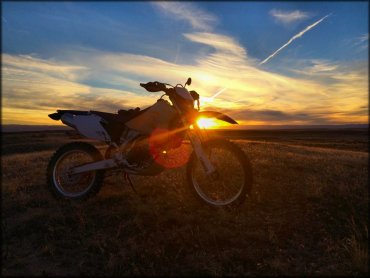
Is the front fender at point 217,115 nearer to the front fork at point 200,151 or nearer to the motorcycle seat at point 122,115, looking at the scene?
the front fork at point 200,151

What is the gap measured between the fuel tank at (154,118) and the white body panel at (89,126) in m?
0.81

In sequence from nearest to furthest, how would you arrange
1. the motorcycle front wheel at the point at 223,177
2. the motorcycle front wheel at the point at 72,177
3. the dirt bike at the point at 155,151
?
the motorcycle front wheel at the point at 223,177 < the dirt bike at the point at 155,151 < the motorcycle front wheel at the point at 72,177

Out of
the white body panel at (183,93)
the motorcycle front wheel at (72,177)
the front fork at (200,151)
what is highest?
the white body panel at (183,93)

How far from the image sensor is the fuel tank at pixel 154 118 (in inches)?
256

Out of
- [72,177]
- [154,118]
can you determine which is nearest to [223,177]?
[154,118]

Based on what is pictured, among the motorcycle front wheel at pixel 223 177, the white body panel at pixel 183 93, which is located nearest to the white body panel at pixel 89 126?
the white body panel at pixel 183 93

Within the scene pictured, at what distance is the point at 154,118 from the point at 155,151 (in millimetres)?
624

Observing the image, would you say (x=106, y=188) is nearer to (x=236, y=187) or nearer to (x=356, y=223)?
(x=236, y=187)

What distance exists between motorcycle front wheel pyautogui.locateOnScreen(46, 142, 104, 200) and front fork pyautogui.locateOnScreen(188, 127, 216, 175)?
212 cm

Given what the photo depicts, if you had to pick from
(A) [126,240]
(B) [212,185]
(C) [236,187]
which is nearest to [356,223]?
(C) [236,187]

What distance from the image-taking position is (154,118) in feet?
21.7

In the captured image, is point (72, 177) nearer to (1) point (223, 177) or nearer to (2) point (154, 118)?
(2) point (154, 118)

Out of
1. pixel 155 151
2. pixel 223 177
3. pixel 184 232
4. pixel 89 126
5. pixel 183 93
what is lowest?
pixel 184 232

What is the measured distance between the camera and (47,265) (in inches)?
187
